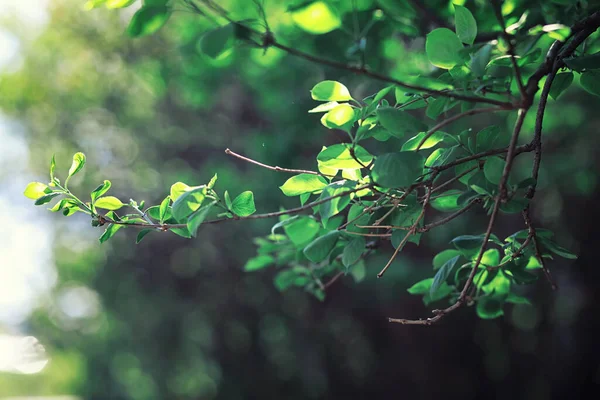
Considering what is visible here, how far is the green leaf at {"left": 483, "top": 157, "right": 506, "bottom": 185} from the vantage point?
58cm

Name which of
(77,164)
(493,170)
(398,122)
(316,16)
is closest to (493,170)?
(493,170)

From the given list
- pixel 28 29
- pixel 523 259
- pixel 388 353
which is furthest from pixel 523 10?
A: pixel 28 29

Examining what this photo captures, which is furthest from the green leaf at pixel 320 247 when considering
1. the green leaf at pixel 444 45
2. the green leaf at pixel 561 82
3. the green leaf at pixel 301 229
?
the green leaf at pixel 561 82

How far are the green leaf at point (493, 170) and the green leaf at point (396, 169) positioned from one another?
0.11m

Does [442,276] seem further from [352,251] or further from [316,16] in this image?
[316,16]

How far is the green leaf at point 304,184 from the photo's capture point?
0.62m

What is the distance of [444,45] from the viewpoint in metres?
0.58

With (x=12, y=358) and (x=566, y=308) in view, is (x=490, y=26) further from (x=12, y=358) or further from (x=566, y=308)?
(x=12, y=358)

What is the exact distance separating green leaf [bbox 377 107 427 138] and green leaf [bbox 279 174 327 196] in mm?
124

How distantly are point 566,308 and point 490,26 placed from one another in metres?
2.74

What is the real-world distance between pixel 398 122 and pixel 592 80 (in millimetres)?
302

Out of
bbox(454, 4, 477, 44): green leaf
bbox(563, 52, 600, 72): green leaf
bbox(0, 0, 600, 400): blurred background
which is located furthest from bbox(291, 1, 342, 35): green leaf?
bbox(0, 0, 600, 400): blurred background

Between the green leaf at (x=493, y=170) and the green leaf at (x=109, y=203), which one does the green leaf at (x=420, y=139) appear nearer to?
the green leaf at (x=493, y=170)

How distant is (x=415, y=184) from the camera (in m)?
0.60
